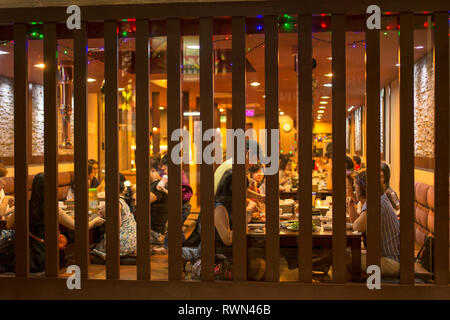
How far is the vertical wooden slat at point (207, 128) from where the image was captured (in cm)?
362

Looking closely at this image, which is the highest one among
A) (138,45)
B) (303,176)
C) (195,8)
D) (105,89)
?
(195,8)

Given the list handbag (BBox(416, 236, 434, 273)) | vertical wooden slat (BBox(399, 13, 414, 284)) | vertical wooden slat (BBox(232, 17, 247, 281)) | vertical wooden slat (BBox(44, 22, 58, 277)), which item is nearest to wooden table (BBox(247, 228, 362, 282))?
vertical wooden slat (BBox(232, 17, 247, 281))

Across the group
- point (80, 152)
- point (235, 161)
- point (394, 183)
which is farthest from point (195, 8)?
point (394, 183)

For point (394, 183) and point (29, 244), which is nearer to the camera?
point (29, 244)

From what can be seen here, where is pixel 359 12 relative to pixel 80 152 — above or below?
above

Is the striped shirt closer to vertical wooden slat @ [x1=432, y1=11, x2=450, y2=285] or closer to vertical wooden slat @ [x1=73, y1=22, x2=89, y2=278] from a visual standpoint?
vertical wooden slat @ [x1=432, y1=11, x2=450, y2=285]

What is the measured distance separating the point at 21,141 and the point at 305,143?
2338mm

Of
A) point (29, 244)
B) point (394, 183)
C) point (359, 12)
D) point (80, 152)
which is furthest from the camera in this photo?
point (394, 183)

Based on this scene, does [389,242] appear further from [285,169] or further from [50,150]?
[50,150]

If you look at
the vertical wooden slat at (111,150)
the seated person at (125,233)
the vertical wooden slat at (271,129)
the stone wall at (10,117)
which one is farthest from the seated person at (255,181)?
the stone wall at (10,117)

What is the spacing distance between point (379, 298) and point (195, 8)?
8.81 feet

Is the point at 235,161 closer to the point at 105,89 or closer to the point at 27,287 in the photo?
the point at 105,89

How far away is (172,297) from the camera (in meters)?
3.70

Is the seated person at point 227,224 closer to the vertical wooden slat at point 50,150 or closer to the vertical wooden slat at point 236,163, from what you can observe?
the vertical wooden slat at point 236,163
